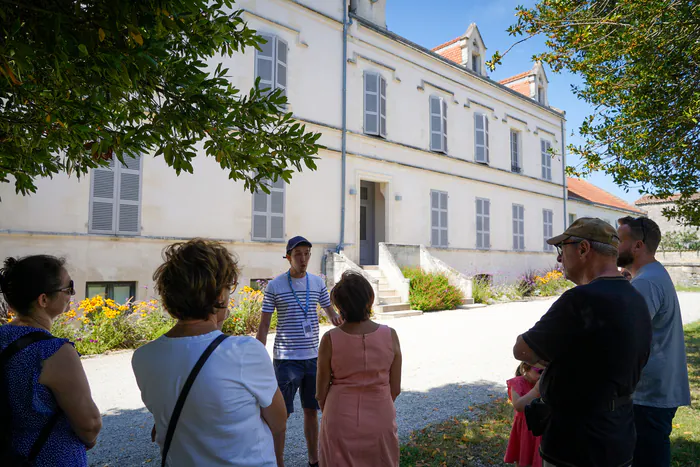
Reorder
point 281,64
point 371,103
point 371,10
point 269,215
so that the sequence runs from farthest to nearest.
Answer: point 371,10, point 371,103, point 281,64, point 269,215

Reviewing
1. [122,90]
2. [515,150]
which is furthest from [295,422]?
→ [515,150]

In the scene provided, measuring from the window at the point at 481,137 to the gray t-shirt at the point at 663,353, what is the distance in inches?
598

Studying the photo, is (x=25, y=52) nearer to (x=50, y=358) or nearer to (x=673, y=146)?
(x=50, y=358)

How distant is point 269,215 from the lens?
1153 centimetres

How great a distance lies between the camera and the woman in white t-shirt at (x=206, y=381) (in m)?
1.61

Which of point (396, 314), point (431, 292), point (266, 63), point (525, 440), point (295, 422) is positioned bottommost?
point (295, 422)

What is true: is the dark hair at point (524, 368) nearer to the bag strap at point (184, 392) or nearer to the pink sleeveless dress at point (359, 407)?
the pink sleeveless dress at point (359, 407)

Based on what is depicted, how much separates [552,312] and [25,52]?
7.88 ft

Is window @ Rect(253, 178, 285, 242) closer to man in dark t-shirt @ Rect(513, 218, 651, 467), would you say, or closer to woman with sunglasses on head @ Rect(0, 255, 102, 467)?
woman with sunglasses on head @ Rect(0, 255, 102, 467)

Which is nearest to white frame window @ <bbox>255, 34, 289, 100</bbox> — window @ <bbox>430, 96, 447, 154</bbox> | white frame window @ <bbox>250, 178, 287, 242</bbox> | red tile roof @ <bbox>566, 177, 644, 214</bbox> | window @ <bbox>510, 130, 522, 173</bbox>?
white frame window @ <bbox>250, 178, 287, 242</bbox>

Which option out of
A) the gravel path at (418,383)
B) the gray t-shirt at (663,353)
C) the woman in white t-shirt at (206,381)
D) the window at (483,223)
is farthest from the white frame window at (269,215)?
the woman in white t-shirt at (206,381)

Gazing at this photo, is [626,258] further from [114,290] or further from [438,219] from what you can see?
[438,219]

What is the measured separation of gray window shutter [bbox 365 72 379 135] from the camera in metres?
13.9

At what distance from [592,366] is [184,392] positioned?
162cm
